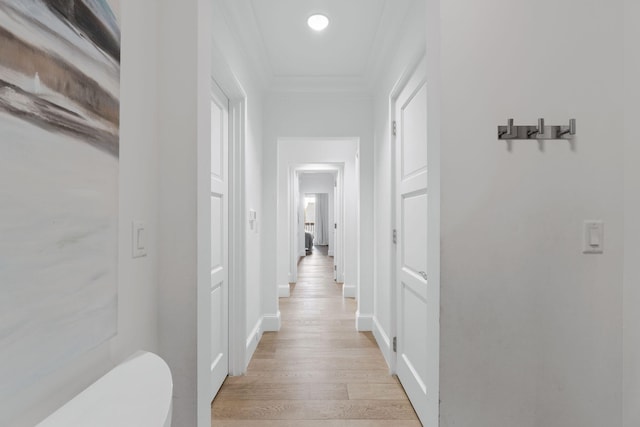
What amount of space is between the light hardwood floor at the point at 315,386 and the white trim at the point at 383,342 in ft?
0.16

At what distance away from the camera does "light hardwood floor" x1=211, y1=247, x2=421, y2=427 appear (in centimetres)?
176

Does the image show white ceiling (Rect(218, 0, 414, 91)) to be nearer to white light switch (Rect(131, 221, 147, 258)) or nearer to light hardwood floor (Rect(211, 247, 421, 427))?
white light switch (Rect(131, 221, 147, 258))

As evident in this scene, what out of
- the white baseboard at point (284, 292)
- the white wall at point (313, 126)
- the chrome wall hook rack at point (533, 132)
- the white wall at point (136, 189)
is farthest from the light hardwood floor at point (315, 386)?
the chrome wall hook rack at point (533, 132)

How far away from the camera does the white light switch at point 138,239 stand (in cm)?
100

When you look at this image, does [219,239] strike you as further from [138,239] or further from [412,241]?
[412,241]

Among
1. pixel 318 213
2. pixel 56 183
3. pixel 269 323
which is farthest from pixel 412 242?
pixel 318 213

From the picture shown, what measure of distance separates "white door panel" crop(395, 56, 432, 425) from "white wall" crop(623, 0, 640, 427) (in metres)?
0.77

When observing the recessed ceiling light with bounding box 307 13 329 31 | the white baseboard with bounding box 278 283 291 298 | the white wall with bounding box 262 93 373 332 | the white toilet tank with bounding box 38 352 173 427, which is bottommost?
the white baseboard with bounding box 278 283 291 298

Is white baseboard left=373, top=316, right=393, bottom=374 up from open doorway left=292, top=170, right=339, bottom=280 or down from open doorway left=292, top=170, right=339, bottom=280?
down

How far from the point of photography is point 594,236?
1.09 metres

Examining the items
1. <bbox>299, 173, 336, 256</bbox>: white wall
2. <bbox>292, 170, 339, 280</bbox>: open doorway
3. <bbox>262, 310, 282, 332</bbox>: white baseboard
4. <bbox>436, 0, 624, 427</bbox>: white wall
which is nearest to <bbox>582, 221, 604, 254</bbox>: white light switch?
<bbox>436, 0, 624, 427</bbox>: white wall

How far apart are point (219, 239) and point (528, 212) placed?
167 cm

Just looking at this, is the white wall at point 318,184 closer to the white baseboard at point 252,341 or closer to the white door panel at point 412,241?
the white baseboard at point 252,341

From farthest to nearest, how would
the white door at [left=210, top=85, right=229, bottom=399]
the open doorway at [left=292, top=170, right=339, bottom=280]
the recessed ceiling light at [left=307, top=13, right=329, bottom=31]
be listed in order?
the open doorway at [left=292, top=170, right=339, bottom=280] < the recessed ceiling light at [left=307, top=13, right=329, bottom=31] < the white door at [left=210, top=85, right=229, bottom=399]
